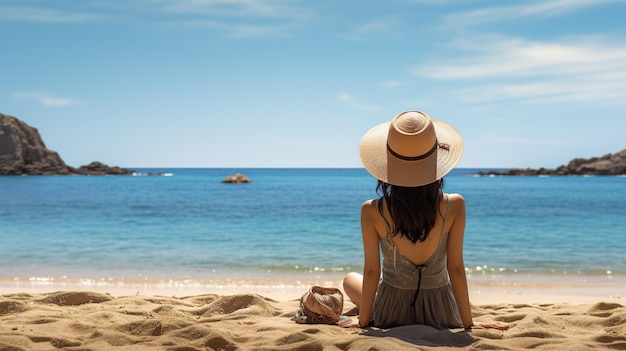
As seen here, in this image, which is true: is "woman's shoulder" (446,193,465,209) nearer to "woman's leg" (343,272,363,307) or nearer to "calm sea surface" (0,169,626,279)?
"woman's leg" (343,272,363,307)

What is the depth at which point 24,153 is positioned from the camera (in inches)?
2977

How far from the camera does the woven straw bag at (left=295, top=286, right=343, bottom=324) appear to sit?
4531 millimetres

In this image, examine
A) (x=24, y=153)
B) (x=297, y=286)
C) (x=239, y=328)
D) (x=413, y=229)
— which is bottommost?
(x=297, y=286)

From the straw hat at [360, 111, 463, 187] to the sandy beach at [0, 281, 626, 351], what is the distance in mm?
1001

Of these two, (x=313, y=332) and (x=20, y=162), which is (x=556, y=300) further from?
(x=20, y=162)

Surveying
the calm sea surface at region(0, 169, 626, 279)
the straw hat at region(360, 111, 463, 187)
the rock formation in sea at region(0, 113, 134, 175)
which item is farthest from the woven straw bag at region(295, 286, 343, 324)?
the rock formation in sea at region(0, 113, 134, 175)

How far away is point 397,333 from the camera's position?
3.85 meters

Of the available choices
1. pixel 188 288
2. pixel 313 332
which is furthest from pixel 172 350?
pixel 188 288

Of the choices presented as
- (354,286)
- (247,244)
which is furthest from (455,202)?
(247,244)

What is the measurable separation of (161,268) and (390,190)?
22.2 feet

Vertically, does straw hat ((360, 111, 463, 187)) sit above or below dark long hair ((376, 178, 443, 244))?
above

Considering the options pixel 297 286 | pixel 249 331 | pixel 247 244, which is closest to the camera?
pixel 249 331

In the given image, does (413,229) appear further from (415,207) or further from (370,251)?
(370,251)

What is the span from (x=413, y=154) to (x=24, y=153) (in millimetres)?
81048
